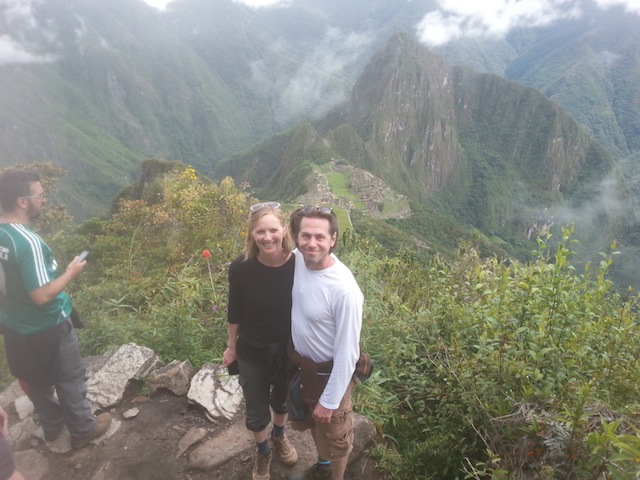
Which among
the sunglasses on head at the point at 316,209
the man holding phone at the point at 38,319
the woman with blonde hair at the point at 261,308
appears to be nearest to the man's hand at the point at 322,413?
the woman with blonde hair at the point at 261,308

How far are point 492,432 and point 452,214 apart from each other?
408ft

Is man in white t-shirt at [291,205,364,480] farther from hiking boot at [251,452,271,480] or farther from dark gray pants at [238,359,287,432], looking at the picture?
hiking boot at [251,452,271,480]

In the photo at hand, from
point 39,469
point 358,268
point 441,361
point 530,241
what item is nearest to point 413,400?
point 441,361

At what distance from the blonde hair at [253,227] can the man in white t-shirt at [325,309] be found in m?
0.06

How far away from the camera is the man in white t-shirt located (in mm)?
2117

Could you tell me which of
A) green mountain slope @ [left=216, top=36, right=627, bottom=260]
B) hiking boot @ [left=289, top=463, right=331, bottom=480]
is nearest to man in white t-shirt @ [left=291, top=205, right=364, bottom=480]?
hiking boot @ [left=289, top=463, right=331, bottom=480]

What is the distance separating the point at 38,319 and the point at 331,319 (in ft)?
6.87

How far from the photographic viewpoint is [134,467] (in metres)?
2.98

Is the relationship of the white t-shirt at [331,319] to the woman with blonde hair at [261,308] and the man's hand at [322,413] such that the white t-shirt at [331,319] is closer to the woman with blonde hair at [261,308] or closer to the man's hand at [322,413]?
the man's hand at [322,413]

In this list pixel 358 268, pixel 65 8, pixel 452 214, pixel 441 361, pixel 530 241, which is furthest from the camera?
pixel 65 8

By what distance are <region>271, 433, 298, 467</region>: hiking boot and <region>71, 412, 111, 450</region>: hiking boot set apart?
143 centimetres

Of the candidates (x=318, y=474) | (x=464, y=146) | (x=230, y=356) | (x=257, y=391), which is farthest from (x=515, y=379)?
(x=464, y=146)

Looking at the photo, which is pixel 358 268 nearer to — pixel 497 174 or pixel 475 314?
pixel 475 314

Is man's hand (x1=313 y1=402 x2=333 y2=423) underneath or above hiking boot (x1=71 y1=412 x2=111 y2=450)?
above
